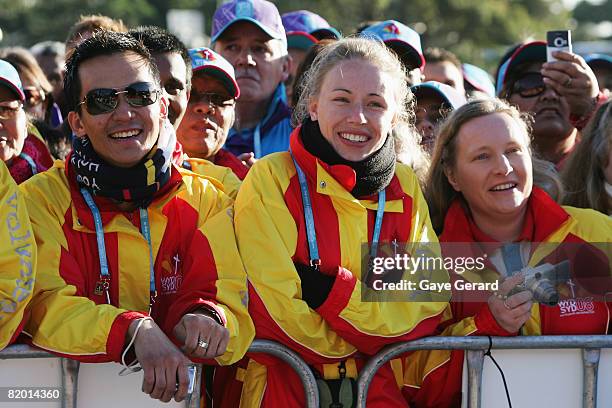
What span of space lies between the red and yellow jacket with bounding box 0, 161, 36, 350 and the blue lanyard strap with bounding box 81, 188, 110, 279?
287 millimetres

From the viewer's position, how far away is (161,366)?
132 inches

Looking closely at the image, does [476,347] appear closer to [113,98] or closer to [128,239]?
[128,239]

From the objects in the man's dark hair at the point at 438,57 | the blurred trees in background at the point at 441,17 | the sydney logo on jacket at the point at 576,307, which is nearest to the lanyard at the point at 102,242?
the sydney logo on jacket at the point at 576,307

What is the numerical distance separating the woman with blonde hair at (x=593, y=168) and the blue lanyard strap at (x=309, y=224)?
1.58 meters

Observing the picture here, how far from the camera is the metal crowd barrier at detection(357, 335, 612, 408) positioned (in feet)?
12.1

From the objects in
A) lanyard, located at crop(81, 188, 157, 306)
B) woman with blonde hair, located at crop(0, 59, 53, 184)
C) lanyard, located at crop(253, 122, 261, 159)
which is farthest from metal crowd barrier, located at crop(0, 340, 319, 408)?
lanyard, located at crop(253, 122, 261, 159)

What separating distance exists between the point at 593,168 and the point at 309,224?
1709mm

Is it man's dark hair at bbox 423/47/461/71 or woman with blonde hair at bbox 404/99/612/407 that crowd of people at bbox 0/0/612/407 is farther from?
man's dark hair at bbox 423/47/461/71

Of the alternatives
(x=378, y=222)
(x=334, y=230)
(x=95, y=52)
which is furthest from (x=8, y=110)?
(x=378, y=222)

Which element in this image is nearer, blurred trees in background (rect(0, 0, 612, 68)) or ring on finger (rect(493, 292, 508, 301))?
ring on finger (rect(493, 292, 508, 301))

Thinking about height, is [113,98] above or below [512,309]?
above

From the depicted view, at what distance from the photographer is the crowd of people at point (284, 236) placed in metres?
3.55

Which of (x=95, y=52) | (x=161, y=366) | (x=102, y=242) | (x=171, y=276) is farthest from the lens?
(x=95, y=52)

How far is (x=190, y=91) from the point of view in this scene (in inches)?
194
